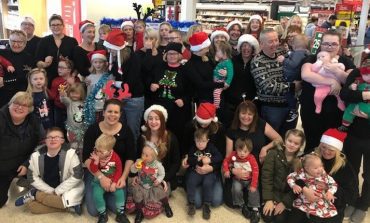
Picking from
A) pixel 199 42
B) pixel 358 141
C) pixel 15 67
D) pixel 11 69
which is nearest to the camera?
pixel 358 141

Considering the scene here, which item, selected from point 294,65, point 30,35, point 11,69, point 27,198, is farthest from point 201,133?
point 30,35

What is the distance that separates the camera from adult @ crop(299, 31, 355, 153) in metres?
2.83

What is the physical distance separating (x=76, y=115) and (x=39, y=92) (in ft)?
1.45

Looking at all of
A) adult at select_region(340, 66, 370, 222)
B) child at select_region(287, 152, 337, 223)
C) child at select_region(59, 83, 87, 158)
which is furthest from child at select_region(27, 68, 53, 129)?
adult at select_region(340, 66, 370, 222)

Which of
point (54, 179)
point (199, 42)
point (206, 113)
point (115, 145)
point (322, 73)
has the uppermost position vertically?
point (199, 42)

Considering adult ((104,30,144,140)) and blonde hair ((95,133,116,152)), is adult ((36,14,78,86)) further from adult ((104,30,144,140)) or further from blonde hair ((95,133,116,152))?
blonde hair ((95,133,116,152))

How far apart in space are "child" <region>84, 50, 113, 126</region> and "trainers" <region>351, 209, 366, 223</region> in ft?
7.98

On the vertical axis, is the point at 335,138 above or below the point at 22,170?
above

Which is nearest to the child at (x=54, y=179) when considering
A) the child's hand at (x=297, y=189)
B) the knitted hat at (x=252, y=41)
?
the child's hand at (x=297, y=189)

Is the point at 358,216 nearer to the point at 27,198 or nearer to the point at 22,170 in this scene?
the point at 27,198

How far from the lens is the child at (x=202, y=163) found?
3.05m

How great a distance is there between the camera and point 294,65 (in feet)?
10.1

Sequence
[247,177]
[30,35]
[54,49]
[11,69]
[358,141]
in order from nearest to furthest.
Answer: [358,141] < [247,177] < [11,69] < [54,49] < [30,35]

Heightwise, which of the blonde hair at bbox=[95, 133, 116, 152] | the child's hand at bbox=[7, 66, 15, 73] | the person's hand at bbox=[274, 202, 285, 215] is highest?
the child's hand at bbox=[7, 66, 15, 73]
